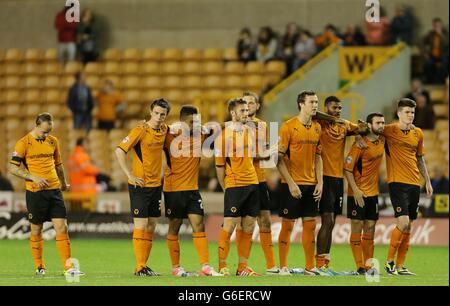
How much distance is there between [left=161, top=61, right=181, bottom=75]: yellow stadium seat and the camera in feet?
91.5

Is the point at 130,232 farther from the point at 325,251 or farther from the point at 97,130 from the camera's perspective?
the point at 325,251

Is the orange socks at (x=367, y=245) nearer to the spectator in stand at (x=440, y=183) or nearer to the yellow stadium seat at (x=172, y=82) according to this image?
the spectator in stand at (x=440, y=183)

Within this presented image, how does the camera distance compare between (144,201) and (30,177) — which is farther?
(30,177)

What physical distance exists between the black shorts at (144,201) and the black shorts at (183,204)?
0.61 ft

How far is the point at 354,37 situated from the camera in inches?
1028

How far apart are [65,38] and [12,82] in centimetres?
178

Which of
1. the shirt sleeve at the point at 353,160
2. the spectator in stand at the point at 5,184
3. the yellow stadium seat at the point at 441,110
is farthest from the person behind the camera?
the yellow stadium seat at the point at 441,110

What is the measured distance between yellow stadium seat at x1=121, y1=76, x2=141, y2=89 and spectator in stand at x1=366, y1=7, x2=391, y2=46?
5.55 m

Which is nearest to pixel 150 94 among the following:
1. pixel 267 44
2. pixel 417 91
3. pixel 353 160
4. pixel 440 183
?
pixel 267 44

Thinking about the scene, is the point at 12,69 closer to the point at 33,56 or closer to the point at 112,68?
the point at 33,56

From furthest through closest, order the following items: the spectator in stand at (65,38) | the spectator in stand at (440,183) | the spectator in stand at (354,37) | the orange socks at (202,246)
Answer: the spectator in stand at (65,38), the spectator in stand at (354,37), the spectator in stand at (440,183), the orange socks at (202,246)

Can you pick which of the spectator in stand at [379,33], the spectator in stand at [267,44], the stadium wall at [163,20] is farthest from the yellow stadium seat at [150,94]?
the spectator in stand at [379,33]

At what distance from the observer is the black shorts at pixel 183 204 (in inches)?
548

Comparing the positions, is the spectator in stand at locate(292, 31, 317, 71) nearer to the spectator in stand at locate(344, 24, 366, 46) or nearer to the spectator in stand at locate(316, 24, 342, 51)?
the spectator in stand at locate(316, 24, 342, 51)
